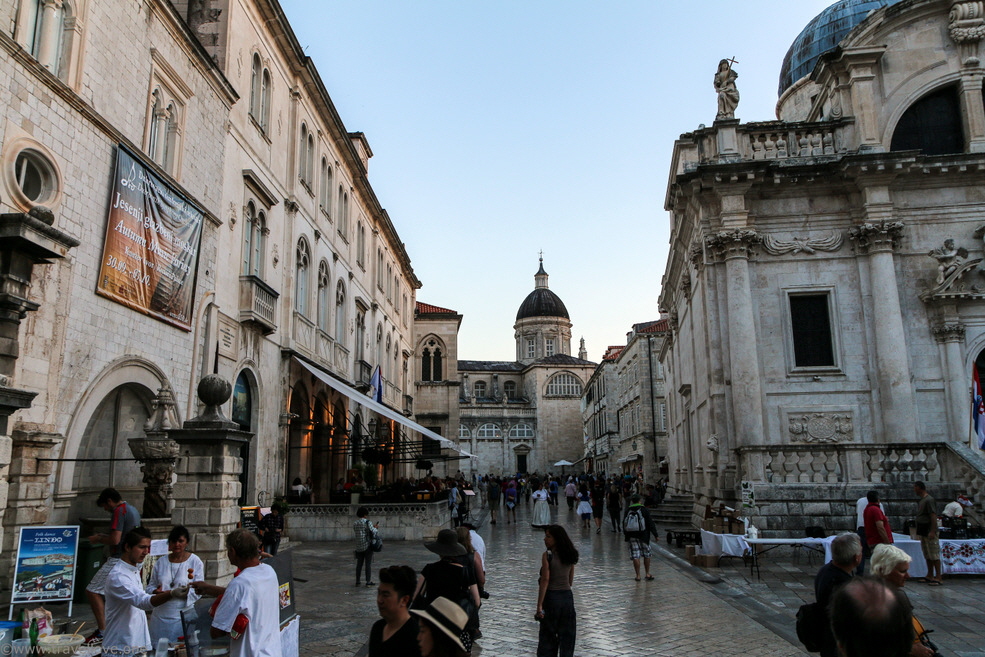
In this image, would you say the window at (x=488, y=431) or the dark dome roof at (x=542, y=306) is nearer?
the window at (x=488, y=431)

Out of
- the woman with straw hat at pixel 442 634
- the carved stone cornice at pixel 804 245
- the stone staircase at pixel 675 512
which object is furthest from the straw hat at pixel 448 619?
the stone staircase at pixel 675 512

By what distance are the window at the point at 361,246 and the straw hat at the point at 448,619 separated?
28.5m

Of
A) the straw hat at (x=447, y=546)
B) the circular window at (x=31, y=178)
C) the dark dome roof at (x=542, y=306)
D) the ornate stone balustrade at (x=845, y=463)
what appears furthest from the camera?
the dark dome roof at (x=542, y=306)

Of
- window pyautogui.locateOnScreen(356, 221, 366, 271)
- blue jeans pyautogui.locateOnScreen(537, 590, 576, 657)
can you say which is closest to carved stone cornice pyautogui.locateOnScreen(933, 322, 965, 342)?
blue jeans pyautogui.locateOnScreen(537, 590, 576, 657)

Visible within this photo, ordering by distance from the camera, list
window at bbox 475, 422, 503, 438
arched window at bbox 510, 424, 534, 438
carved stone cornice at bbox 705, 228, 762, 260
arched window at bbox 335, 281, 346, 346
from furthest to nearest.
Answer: arched window at bbox 510, 424, 534, 438
window at bbox 475, 422, 503, 438
arched window at bbox 335, 281, 346, 346
carved stone cornice at bbox 705, 228, 762, 260

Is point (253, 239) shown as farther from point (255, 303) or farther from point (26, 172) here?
point (26, 172)

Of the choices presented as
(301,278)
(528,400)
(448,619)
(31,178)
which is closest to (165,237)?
(31,178)

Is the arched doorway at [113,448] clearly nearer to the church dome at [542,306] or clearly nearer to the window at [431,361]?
the window at [431,361]

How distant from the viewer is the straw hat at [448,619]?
3.16 m

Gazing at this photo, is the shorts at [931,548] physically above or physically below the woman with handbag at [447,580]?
below

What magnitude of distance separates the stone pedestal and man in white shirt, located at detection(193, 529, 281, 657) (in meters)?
6.96

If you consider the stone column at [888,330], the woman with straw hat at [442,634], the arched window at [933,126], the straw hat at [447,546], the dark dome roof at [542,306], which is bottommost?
the woman with straw hat at [442,634]

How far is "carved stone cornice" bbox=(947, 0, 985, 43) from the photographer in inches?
750

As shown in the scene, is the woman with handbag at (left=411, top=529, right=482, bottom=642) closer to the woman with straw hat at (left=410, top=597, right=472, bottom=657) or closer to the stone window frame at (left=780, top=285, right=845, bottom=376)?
the woman with straw hat at (left=410, top=597, right=472, bottom=657)
